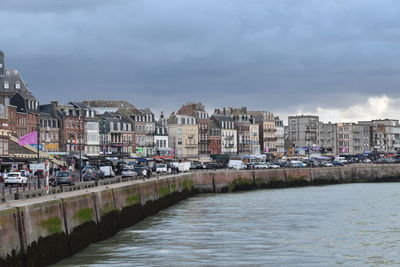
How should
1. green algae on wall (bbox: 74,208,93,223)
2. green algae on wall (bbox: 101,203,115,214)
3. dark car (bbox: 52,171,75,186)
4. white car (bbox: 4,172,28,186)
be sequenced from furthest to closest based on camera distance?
white car (bbox: 4,172,28,186) → dark car (bbox: 52,171,75,186) → green algae on wall (bbox: 101,203,115,214) → green algae on wall (bbox: 74,208,93,223)

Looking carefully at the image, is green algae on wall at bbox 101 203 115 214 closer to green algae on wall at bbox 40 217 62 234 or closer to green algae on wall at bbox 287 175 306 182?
green algae on wall at bbox 40 217 62 234

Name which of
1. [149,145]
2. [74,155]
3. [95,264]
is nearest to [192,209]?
[95,264]

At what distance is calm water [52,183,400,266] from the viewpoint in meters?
39.1

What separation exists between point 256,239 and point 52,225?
1475cm

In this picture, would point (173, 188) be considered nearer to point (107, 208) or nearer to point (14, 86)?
point (107, 208)

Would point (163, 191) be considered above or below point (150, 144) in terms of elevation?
below

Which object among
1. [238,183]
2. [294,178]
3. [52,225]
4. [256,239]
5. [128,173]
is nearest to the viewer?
[52,225]

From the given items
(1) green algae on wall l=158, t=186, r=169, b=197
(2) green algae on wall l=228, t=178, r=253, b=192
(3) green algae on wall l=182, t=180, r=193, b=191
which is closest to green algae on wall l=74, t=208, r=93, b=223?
(1) green algae on wall l=158, t=186, r=169, b=197

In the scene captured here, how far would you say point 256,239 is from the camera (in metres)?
47.3

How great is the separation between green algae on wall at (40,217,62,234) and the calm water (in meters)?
1.39

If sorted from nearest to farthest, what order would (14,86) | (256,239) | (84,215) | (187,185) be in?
(84,215) < (256,239) < (187,185) < (14,86)

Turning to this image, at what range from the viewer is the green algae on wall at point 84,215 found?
40875mm

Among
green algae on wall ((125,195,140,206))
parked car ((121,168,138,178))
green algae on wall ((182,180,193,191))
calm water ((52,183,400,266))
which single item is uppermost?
parked car ((121,168,138,178))

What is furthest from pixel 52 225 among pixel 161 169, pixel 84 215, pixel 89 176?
pixel 161 169
